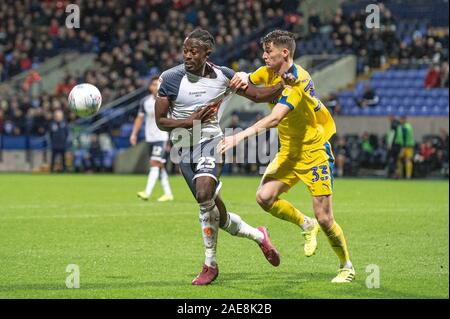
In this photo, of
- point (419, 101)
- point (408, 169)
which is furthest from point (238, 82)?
point (419, 101)

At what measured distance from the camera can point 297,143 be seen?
9406mm

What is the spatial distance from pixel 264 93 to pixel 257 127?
0.88 m

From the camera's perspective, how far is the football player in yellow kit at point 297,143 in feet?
29.3

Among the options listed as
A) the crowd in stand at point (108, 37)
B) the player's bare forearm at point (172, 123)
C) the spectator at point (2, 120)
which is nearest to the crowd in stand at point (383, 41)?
the crowd in stand at point (108, 37)

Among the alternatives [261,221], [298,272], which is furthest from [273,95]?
[261,221]

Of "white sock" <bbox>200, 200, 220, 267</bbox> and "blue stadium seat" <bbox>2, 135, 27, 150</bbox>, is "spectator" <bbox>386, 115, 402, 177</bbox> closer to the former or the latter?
"blue stadium seat" <bbox>2, 135, 27, 150</bbox>

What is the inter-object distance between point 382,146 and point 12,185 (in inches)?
468

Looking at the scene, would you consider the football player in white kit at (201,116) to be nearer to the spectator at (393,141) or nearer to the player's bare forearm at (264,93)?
the player's bare forearm at (264,93)

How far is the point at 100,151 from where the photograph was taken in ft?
106

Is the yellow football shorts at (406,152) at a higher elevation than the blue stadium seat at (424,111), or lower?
lower

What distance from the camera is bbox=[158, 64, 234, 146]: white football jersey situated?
30.0ft

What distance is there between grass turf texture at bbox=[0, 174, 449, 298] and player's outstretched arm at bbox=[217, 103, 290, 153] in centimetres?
135

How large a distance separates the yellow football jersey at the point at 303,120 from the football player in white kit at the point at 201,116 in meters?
0.24

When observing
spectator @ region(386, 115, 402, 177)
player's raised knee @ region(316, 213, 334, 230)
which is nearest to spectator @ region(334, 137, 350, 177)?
spectator @ region(386, 115, 402, 177)
